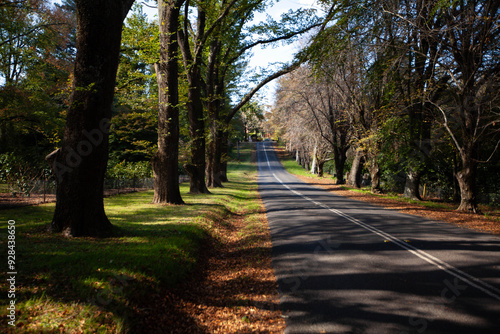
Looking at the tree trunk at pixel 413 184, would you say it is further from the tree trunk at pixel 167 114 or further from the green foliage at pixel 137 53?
the green foliage at pixel 137 53

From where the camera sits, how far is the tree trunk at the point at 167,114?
11398 mm

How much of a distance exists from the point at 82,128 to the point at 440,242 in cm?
854

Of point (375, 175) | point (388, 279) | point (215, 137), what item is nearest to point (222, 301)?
point (388, 279)

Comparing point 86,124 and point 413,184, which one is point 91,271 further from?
point 413,184

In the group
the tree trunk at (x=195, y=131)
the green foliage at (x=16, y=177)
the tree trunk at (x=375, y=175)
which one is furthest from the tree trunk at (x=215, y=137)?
the tree trunk at (x=375, y=175)

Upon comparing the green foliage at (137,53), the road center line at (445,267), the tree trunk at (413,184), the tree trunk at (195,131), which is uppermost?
the green foliage at (137,53)

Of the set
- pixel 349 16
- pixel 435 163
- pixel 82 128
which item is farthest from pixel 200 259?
pixel 435 163

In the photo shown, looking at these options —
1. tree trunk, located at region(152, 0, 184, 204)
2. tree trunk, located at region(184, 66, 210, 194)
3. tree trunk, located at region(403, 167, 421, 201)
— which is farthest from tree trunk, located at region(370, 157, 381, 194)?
tree trunk, located at region(152, 0, 184, 204)

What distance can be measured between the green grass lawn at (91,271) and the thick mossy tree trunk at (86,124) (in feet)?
1.92

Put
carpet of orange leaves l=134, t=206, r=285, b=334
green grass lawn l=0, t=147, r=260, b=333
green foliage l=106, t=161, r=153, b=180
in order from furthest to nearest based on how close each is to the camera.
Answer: green foliage l=106, t=161, r=153, b=180
carpet of orange leaves l=134, t=206, r=285, b=334
green grass lawn l=0, t=147, r=260, b=333

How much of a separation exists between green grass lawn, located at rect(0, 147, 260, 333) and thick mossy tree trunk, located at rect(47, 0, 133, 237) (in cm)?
58

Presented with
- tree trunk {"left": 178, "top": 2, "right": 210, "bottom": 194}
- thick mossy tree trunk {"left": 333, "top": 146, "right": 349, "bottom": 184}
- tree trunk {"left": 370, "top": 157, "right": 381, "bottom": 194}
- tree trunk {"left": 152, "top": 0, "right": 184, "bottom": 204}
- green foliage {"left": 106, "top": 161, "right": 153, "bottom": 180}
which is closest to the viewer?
tree trunk {"left": 152, "top": 0, "right": 184, "bottom": 204}

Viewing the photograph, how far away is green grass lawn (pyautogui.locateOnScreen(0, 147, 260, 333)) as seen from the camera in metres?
3.36

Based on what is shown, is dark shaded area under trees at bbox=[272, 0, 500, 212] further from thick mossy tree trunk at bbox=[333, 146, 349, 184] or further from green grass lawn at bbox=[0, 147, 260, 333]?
green grass lawn at bbox=[0, 147, 260, 333]
